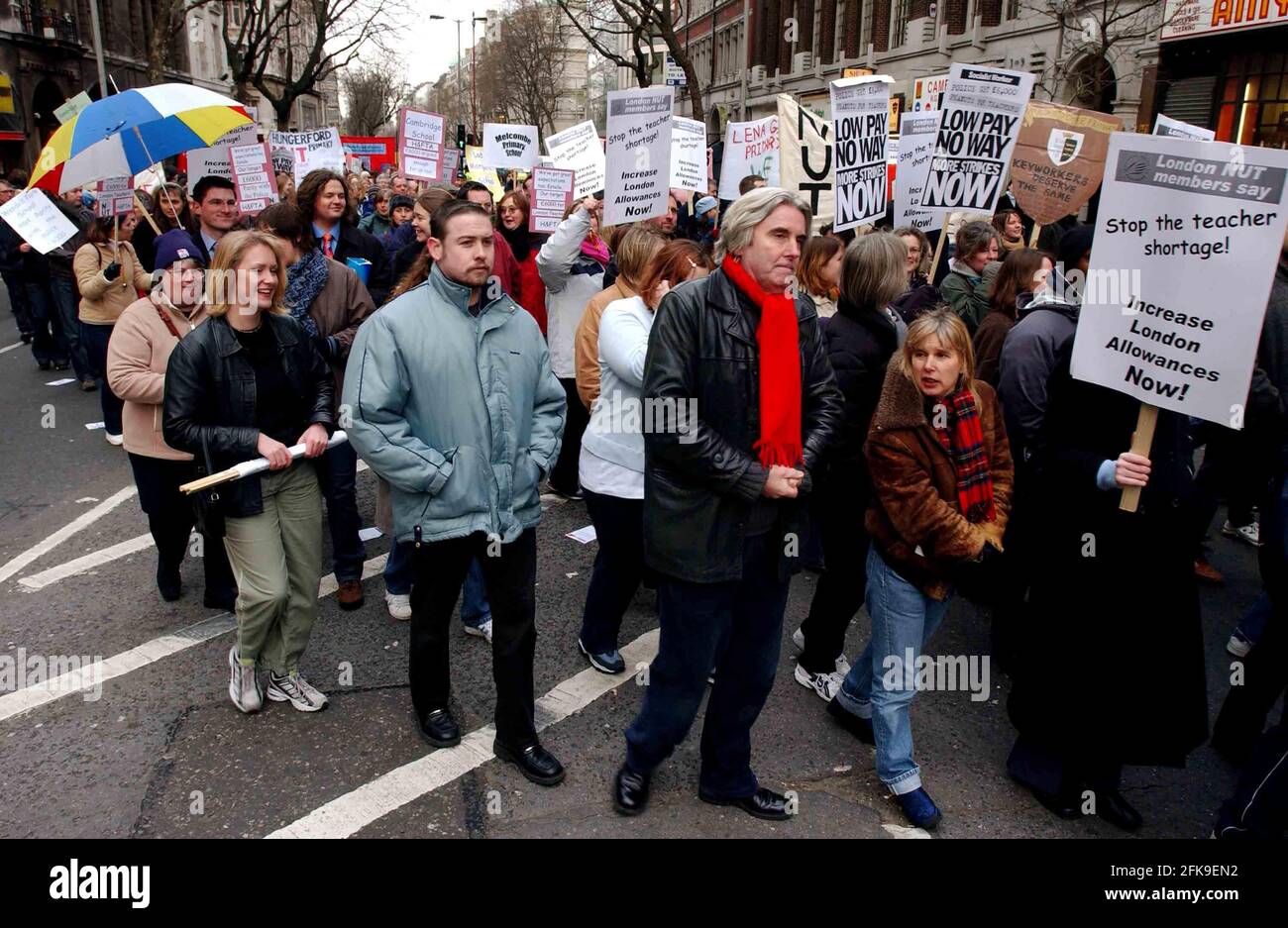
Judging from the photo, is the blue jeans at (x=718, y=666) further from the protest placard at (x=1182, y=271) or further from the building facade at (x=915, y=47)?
the building facade at (x=915, y=47)

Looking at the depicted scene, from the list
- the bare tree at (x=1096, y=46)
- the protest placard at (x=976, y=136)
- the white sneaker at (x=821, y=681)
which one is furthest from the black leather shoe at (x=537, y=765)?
the bare tree at (x=1096, y=46)

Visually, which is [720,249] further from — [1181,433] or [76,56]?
[76,56]

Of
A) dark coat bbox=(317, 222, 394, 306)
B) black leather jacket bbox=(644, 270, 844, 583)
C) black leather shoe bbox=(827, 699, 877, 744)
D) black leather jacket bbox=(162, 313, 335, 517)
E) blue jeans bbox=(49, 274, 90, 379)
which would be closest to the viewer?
black leather jacket bbox=(644, 270, 844, 583)

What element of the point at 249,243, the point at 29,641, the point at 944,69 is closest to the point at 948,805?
the point at 249,243

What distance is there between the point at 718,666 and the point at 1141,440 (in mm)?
1564

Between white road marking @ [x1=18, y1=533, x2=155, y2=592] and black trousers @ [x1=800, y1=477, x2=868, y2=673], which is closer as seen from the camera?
black trousers @ [x1=800, y1=477, x2=868, y2=673]

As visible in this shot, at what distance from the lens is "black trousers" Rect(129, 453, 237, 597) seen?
4.88 m

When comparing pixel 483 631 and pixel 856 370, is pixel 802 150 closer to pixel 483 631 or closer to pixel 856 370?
pixel 856 370

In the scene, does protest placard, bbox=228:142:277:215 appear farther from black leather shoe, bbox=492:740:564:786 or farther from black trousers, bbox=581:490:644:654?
black leather shoe, bbox=492:740:564:786

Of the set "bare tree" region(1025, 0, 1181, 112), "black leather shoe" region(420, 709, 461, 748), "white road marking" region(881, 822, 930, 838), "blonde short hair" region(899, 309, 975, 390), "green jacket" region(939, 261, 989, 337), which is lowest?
"white road marking" region(881, 822, 930, 838)

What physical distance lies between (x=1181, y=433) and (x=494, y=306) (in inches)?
95.1

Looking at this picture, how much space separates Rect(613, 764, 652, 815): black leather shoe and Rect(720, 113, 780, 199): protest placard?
24.0 feet

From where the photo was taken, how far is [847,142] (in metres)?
6.54

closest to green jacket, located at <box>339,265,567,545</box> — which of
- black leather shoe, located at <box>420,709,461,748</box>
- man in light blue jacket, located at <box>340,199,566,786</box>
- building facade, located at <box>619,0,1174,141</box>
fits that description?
man in light blue jacket, located at <box>340,199,566,786</box>
